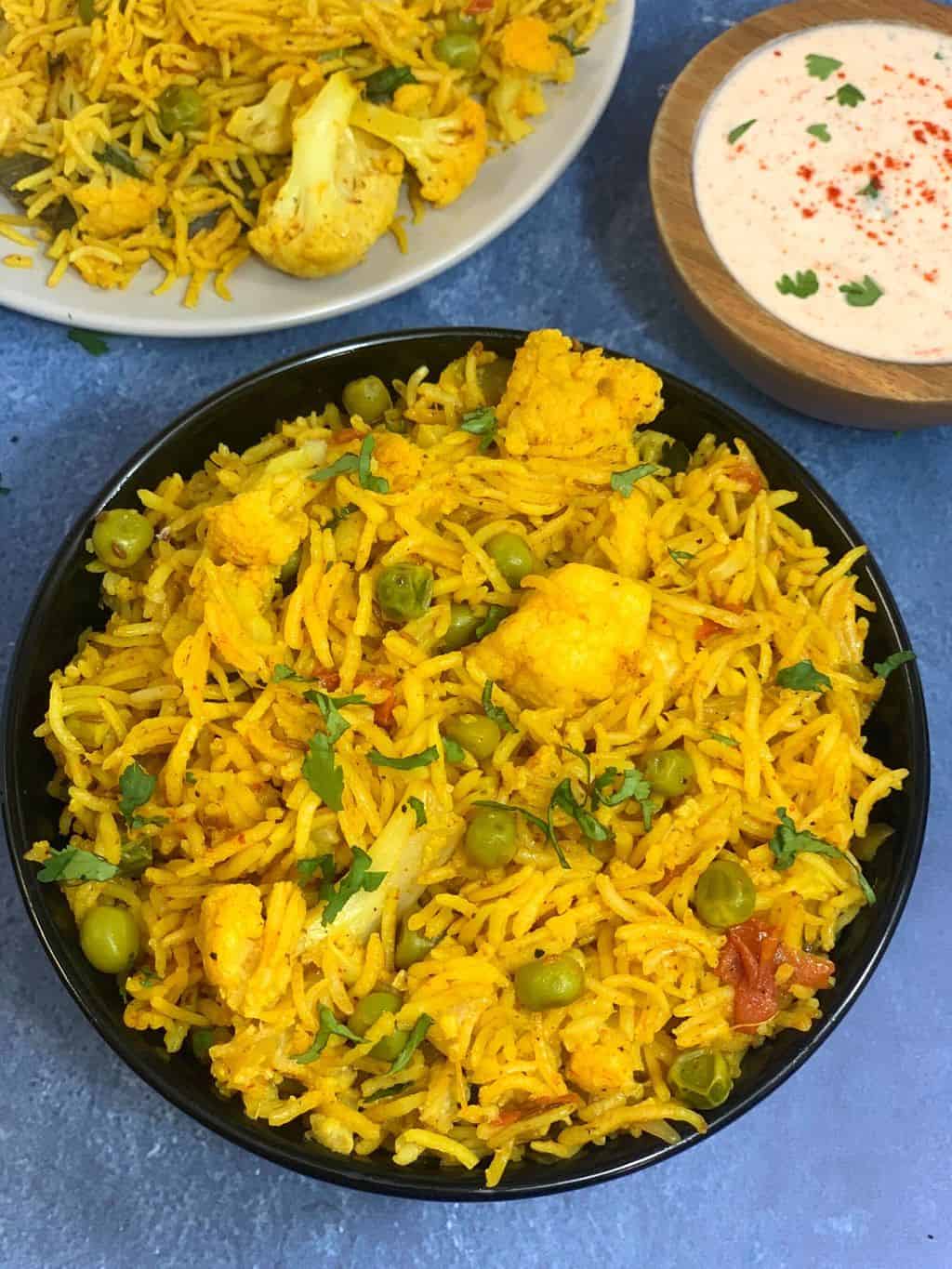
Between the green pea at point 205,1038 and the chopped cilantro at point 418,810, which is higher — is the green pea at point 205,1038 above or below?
below

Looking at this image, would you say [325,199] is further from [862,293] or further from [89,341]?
[862,293]

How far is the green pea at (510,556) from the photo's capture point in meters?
2.56

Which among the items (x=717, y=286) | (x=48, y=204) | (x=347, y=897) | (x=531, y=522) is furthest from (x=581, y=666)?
(x=48, y=204)

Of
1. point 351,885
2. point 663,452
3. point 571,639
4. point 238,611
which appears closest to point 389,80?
point 663,452

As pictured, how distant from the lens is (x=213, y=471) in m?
2.85

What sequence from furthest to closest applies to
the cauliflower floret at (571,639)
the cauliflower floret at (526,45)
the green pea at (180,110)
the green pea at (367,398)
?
the cauliflower floret at (526,45) < the green pea at (180,110) < the green pea at (367,398) < the cauliflower floret at (571,639)

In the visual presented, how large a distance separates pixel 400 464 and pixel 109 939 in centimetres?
113

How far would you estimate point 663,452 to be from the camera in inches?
114

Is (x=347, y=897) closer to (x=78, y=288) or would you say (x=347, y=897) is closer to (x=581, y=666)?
(x=581, y=666)

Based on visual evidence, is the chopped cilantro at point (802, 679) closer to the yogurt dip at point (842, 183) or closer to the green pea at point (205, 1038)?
the yogurt dip at point (842, 183)

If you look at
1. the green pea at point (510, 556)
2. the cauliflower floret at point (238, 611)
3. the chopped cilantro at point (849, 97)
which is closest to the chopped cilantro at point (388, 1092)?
the cauliflower floret at point (238, 611)

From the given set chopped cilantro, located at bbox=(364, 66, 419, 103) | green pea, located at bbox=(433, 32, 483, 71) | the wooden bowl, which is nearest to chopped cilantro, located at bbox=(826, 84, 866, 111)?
the wooden bowl

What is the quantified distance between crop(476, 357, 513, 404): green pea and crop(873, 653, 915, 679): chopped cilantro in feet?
3.48

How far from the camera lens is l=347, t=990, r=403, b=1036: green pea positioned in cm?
224
